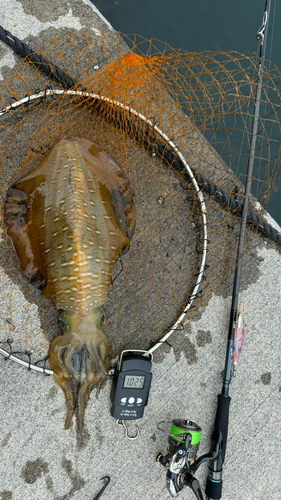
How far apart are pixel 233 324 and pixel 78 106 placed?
200cm

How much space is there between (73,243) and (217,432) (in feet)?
5.73

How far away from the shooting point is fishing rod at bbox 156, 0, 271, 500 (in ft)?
7.93

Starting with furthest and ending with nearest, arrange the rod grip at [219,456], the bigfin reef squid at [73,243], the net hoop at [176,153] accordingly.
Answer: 1. the rod grip at [219,456]
2. the net hoop at [176,153]
3. the bigfin reef squid at [73,243]

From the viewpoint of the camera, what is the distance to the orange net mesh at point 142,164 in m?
2.70

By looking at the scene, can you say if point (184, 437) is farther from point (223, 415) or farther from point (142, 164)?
point (142, 164)

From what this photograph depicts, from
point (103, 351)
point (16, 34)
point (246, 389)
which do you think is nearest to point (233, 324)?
point (246, 389)

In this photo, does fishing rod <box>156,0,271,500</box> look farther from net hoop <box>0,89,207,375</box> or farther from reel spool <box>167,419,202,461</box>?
net hoop <box>0,89,207,375</box>

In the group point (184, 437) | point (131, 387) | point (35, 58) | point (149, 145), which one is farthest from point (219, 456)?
point (35, 58)

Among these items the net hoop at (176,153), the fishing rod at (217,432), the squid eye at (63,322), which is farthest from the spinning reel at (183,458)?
the squid eye at (63,322)

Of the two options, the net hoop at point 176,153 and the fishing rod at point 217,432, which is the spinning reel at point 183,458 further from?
the net hoop at point 176,153

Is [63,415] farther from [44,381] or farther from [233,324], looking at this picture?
[233,324]

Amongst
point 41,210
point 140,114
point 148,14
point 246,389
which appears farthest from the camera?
point 148,14

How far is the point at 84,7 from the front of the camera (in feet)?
10.1

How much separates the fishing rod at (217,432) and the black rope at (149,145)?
0.64 ft
